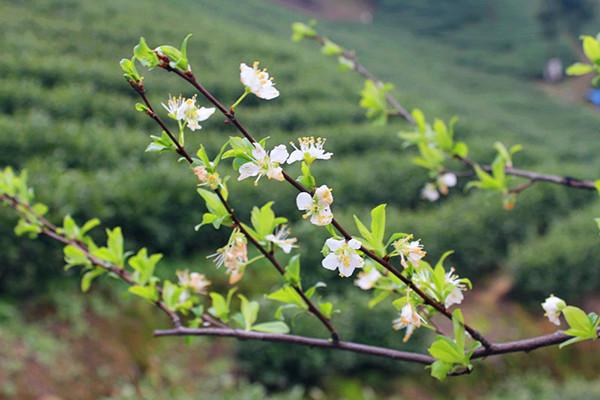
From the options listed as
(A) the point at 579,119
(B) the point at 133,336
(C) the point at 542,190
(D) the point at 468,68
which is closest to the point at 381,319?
(B) the point at 133,336

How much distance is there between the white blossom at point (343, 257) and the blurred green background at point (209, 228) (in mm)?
715

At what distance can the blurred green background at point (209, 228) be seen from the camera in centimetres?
349

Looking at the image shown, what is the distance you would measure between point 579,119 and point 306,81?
932 cm

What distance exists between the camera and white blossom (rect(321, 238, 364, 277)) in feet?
2.00

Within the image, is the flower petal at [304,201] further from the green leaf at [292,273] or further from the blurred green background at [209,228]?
the blurred green background at [209,228]

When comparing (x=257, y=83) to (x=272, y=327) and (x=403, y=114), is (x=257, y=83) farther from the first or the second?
(x=403, y=114)

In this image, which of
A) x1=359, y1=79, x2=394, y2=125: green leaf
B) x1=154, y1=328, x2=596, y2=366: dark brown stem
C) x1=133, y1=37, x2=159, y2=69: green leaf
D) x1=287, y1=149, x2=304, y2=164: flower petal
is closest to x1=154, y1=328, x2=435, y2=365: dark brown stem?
x1=154, y1=328, x2=596, y2=366: dark brown stem

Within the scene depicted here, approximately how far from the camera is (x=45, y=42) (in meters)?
8.20

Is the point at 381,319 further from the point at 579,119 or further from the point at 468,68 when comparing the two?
the point at 468,68

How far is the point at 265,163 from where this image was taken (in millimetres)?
625

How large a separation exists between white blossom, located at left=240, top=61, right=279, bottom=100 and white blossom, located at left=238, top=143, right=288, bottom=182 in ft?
0.24

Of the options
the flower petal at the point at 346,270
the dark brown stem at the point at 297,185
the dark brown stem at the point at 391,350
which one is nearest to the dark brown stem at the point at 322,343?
the dark brown stem at the point at 391,350

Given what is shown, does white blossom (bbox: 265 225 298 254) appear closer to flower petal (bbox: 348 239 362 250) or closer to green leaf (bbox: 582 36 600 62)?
flower petal (bbox: 348 239 362 250)

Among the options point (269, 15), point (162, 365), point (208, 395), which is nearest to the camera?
point (208, 395)
